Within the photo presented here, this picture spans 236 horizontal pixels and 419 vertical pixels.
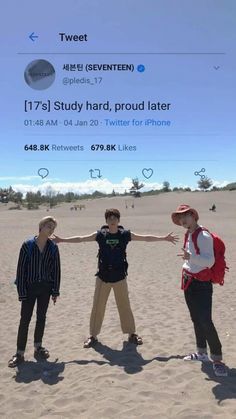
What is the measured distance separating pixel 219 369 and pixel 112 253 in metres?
2.02

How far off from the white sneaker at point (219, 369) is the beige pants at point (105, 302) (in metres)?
1.58

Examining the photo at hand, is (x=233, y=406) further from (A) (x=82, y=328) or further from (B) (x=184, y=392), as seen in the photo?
(A) (x=82, y=328)

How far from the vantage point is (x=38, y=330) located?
19.5ft

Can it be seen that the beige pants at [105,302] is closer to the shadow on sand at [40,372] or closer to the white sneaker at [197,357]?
the shadow on sand at [40,372]

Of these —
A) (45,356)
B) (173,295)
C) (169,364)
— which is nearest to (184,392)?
(169,364)

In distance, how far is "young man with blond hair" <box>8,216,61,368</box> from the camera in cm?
572

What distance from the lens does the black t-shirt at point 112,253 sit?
6.25 metres

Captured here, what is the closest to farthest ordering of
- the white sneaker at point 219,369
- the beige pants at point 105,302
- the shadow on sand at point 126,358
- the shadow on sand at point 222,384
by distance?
the shadow on sand at point 222,384, the white sneaker at point 219,369, the shadow on sand at point 126,358, the beige pants at point 105,302

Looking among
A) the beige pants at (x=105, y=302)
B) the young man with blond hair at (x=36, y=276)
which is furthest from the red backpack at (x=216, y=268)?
the young man with blond hair at (x=36, y=276)

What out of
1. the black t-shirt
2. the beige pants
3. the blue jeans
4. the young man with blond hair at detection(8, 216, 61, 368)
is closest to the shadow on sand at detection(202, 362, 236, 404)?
the blue jeans

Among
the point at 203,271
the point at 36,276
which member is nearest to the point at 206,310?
the point at 203,271

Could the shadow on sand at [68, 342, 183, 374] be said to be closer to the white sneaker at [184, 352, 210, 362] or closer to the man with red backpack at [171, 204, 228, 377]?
the white sneaker at [184, 352, 210, 362]

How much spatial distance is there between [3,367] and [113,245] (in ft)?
6.87

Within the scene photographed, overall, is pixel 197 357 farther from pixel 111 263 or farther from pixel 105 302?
pixel 111 263
